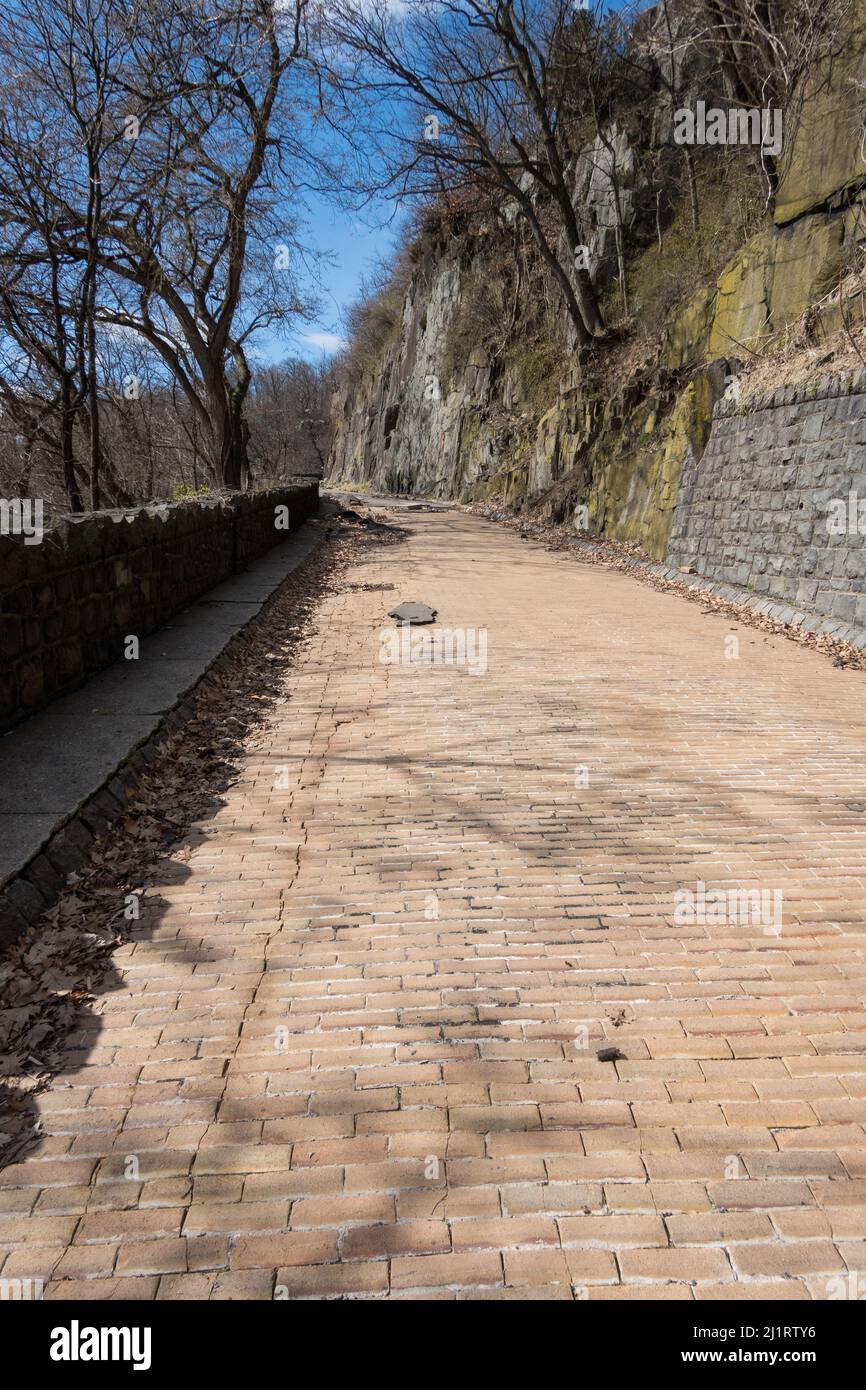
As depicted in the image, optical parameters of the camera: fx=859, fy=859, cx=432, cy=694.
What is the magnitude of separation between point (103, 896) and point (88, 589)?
129 inches

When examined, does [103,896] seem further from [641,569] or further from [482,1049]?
[641,569]

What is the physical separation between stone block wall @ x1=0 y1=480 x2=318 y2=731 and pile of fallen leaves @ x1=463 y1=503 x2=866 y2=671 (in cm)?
667

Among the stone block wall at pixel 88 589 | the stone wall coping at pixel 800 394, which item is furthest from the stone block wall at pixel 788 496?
the stone block wall at pixel 88 589

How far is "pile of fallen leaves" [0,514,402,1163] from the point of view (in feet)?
8.61

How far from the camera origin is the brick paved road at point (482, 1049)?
6.50ft

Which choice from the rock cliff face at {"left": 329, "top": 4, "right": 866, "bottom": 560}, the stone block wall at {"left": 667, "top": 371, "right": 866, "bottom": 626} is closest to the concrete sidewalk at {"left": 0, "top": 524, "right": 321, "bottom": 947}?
the stone block wall at {"left": 667, "top": 371, "right": 866, "bottom": 626}

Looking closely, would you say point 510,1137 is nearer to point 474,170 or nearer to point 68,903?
point 68,903

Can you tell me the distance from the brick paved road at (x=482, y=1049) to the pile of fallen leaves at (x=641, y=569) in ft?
13.9

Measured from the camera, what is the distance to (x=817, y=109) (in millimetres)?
11969

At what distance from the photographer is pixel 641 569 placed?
51.3 ft

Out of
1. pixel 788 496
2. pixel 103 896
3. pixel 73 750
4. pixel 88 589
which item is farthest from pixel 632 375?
pixel 103 896

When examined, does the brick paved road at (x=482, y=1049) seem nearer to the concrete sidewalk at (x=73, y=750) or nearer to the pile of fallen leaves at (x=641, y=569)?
the concrete sidewalk at (x=73, y=750)

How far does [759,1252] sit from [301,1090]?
4.08 feet
